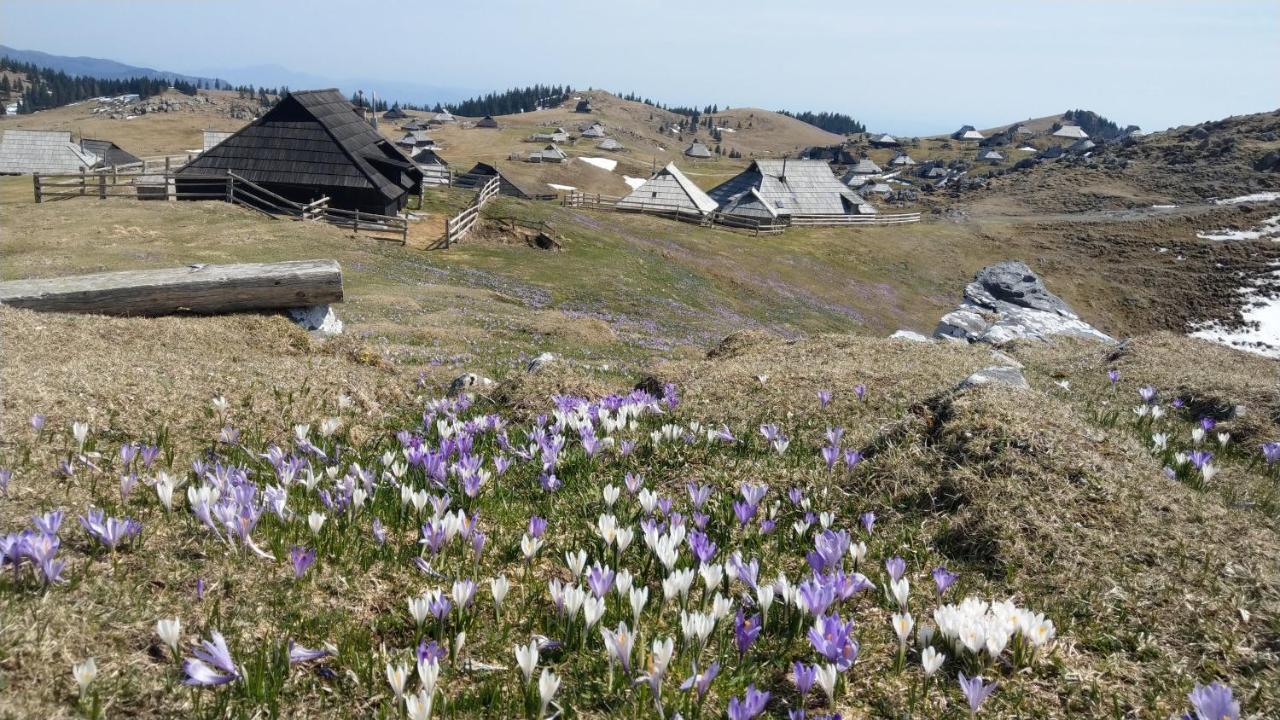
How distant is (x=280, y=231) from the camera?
3331cm

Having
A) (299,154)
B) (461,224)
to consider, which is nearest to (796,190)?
(461,224)

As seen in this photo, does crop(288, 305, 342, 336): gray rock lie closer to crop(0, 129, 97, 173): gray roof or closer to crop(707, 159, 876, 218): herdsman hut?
crop(707, 159, 876, 218): herdsman hut

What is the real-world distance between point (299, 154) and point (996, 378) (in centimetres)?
4703

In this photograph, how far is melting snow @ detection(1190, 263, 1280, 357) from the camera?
47.3m

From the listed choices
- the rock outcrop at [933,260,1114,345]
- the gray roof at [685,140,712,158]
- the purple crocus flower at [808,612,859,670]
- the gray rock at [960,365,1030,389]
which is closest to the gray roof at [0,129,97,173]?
the rock outcrop at [933,260,1114,345]

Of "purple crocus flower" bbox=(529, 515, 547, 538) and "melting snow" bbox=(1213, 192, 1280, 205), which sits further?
"melting snow" bbox=(1213, 192, 1280, 205)

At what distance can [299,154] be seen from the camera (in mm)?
44531

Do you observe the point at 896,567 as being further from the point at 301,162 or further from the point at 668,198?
the point at 668,198

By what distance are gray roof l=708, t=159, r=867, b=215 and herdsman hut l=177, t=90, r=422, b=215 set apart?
40.0 meters

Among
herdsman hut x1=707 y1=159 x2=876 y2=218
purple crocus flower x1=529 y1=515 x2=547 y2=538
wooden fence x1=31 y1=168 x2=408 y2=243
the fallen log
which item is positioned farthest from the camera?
herdsman hut x1=707 y1=159 x2=876 y2=218

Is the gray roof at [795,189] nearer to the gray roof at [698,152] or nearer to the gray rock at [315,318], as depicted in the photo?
the gray rock at [315,318]

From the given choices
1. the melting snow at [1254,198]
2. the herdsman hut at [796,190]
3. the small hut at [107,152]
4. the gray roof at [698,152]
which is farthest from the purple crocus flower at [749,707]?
the gray roof at [698,152]

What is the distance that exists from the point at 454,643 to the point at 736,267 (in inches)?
1888

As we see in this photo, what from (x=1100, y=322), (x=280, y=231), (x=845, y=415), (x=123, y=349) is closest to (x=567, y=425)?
(x=845, y=415)
